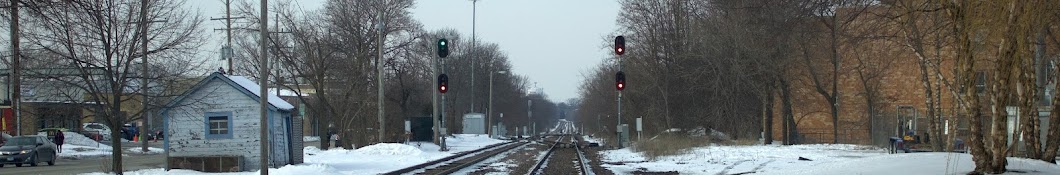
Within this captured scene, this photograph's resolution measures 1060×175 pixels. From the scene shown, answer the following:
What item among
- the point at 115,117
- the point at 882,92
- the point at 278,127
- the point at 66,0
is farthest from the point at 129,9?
the point at 882,92

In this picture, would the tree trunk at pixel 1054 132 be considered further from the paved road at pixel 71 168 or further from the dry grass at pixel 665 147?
the paved road at pixel 71 168

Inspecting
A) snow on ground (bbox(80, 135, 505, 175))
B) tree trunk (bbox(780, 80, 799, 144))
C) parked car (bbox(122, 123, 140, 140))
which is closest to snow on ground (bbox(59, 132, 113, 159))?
snow on ground (bbox(80, 135, 505, 175))

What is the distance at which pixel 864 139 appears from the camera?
161ft

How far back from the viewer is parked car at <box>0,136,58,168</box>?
3384 cm

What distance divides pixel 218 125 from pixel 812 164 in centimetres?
1393

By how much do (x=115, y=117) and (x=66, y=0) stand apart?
12.9 meters

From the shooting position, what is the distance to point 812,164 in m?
22.6

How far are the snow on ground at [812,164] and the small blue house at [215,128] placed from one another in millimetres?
9108

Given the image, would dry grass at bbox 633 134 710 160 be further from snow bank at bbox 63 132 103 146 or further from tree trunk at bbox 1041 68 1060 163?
snow bank at bbox 63 132 103 146

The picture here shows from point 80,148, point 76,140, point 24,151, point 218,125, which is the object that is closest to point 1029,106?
point 218,125

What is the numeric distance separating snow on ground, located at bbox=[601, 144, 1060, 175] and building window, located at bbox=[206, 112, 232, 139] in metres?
9.63

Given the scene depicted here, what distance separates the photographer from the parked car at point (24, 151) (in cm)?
3384

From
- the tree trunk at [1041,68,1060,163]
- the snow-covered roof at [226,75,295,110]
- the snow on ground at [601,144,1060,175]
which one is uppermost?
the snow-covered roof at [226,75,295,110]

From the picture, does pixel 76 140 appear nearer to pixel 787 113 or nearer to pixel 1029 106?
pixel 787 113
